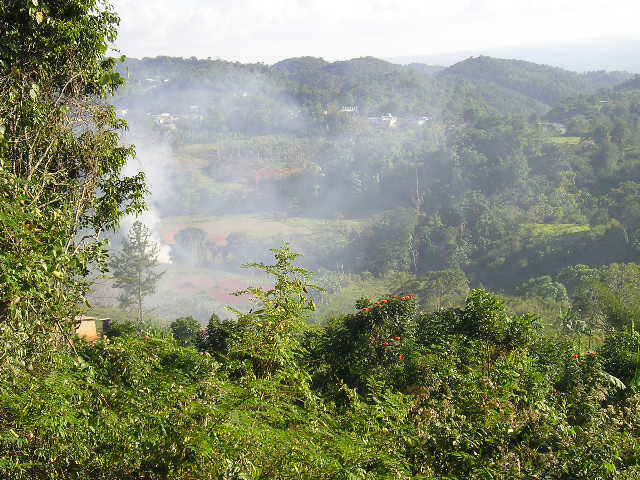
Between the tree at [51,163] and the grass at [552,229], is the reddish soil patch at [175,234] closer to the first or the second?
the grass at [552,229]

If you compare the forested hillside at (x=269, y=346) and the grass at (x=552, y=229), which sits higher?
the forested hillside at (x=269, y=346)

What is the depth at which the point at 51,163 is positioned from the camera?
4684 millimetres

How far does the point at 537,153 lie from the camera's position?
52000 millimetres

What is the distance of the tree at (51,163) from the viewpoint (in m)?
3.17

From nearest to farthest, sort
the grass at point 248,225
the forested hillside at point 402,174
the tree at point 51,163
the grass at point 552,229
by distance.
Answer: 1. the tree at point 51,163
2. the grass at point 552,229
3. the forested hillside at point 402,174
4. the grass at point 248,225

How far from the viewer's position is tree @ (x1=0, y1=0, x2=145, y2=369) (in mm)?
3172

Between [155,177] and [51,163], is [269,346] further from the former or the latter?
[155,177]

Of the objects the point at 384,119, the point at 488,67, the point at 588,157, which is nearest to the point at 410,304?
the point at 588,157

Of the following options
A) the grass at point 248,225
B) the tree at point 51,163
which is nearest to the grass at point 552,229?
the grass at point 248,225

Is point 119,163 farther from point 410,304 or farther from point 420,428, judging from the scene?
point 410,304

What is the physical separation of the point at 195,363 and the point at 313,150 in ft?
248

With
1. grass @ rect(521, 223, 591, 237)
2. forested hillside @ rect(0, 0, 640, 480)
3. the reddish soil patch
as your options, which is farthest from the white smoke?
grass @ rect(521, 223, 591, 237)

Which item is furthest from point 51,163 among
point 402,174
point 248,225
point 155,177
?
point 155,177

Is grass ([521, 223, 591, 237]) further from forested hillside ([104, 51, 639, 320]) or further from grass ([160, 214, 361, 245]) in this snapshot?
grass ([160, 214, 361, 245])
